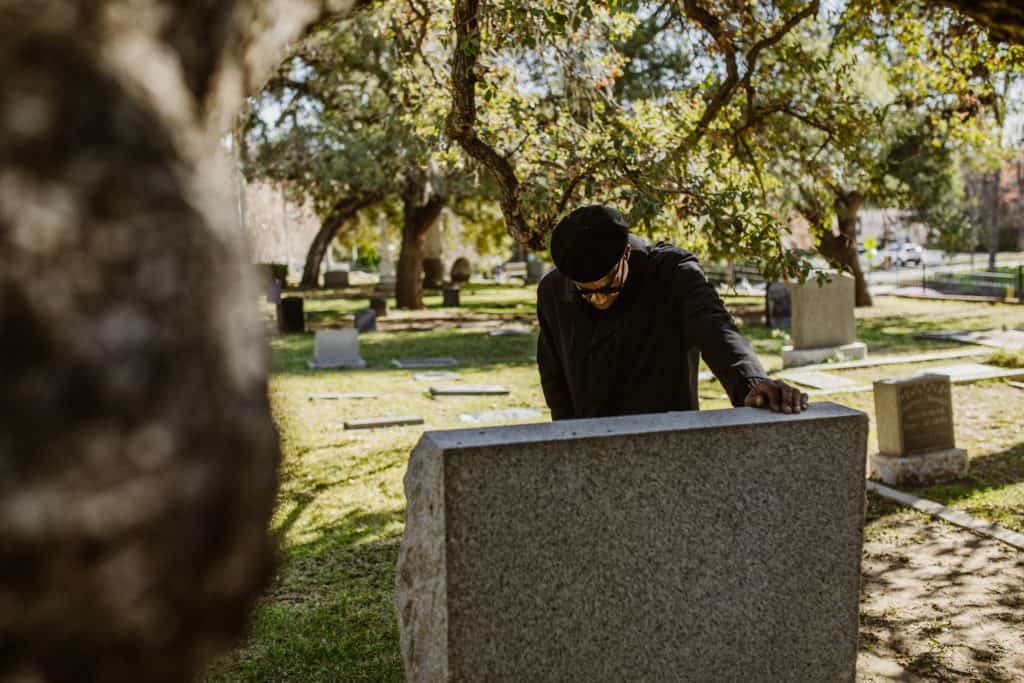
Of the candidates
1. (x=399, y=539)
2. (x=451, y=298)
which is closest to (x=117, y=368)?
(x=399, y=539)

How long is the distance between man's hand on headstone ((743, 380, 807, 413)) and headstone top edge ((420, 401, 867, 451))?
0.13ft

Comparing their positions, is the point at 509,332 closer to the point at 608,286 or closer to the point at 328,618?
the point at 328,618

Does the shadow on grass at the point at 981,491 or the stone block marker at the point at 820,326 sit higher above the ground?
the stone block marker at the point at 820,326

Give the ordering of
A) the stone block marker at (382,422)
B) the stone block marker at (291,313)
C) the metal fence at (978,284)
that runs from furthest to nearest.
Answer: the metal fence at (978,284), the stone block marker at (291,313), the stone block marker at (382,422)

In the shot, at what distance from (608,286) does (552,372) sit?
736 mm

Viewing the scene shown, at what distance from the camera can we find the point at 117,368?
930 millimetres

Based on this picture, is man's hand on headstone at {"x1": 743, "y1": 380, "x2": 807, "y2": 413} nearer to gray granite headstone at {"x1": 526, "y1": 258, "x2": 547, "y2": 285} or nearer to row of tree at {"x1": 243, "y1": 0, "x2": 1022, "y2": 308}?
row of tree at {"x1": 243, "y1": 0, "x2": 1022, "y2": 308}

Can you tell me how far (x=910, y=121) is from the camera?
81.4ft

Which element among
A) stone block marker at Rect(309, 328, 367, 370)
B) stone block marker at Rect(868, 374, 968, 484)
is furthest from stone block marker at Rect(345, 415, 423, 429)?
stone block marker at Rect(309, 328, 367, 370)

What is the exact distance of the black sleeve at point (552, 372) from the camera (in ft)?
15.1

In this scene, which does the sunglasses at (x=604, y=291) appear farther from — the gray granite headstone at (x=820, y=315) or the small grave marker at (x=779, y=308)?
the small grave marker at (x=779, y=308)

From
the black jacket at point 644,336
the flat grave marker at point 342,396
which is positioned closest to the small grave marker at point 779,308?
the flat grave marker at point 342,396

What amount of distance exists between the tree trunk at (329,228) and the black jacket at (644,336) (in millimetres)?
23416

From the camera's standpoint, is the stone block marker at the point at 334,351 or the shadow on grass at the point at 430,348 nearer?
the stone block marker at the point at 334,351
